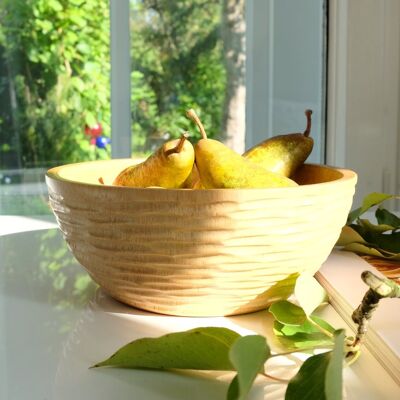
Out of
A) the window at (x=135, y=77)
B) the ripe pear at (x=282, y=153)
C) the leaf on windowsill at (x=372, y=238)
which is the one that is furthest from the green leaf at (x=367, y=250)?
the window at (x=135, y=77)

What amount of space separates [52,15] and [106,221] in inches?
68.9

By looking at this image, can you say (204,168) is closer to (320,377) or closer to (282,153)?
(282,153)

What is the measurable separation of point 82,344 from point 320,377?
213mm

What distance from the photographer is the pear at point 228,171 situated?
564 millimetres

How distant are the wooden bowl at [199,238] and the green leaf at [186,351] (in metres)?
0.09

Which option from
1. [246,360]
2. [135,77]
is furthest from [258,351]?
[135,77]

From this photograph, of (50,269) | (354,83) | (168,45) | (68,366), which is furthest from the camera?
(168,45)

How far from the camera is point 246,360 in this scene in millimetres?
361

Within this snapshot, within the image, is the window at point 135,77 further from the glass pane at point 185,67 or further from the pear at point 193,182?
the pear at point 193,182

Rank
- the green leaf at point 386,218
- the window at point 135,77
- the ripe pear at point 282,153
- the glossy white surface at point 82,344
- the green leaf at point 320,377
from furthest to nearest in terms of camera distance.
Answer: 1. the window at point 135,77
2. the green leaf at point 386,218
3. the ripe pear at point 282,153
4. the glossy white surface at point 82,344
5. the green leaf at point 320,377

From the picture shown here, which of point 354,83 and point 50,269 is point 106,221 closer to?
point 50,269

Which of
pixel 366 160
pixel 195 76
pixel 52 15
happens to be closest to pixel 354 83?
pixel 366 160

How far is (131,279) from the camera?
21.8 inches

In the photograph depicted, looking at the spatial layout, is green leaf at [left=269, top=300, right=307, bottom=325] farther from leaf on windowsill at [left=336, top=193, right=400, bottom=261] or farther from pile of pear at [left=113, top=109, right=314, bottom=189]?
leaf on windowsill at [left=336, top=193, right=400, bottom=261]
